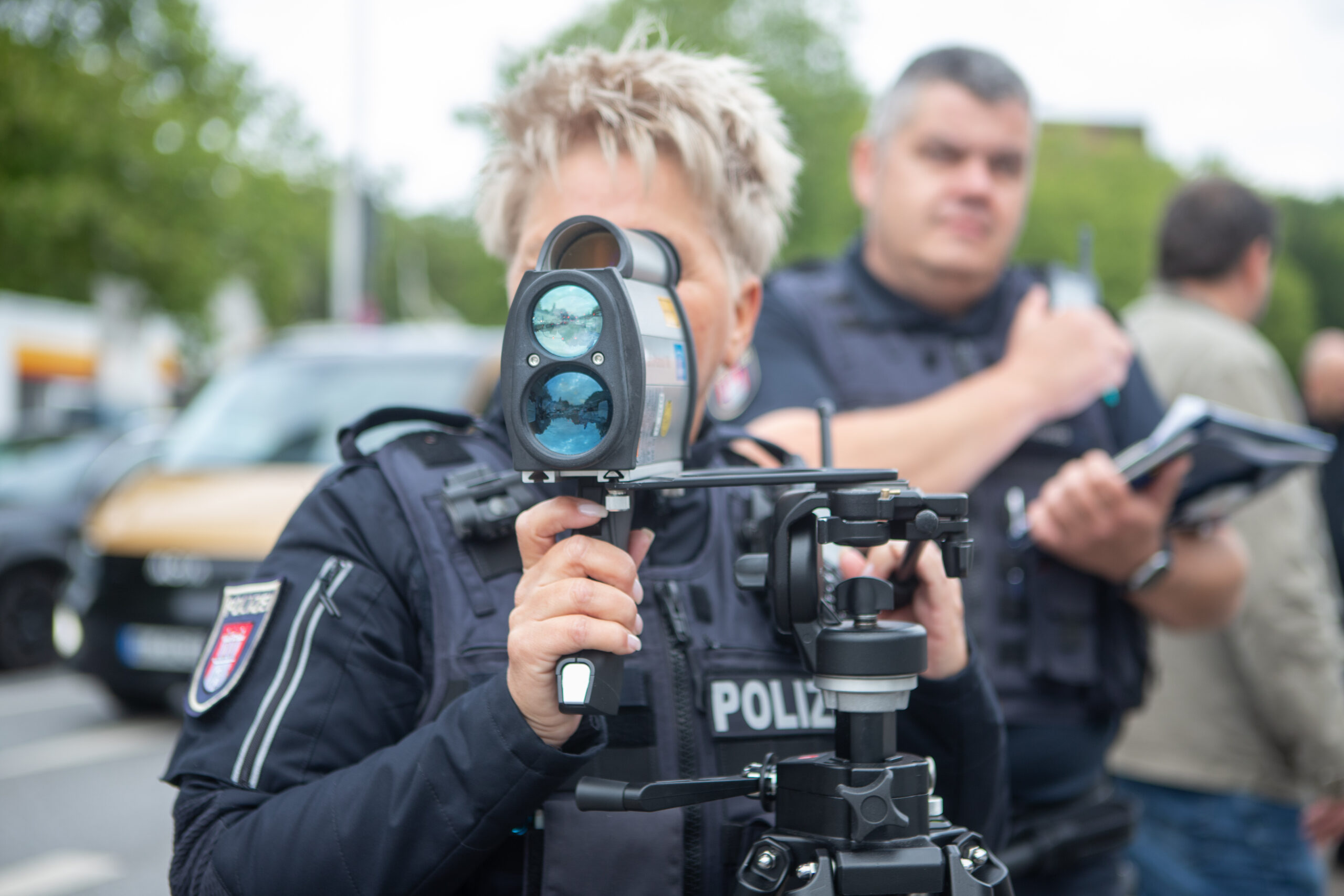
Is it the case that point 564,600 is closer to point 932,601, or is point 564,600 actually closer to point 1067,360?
point 932,601

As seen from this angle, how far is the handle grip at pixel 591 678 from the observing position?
998 millimetres

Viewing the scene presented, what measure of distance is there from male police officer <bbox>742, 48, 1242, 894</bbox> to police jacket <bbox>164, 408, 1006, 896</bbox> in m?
→ 0.59

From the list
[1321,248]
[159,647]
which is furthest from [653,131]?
[1321,248]

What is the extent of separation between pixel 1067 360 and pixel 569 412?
1331 millimetres

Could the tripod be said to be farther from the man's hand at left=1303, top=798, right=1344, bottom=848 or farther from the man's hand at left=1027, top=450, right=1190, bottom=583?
the man's hand at left=1303, top=798, right=1344, bottom=848

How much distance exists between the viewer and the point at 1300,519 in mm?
2805

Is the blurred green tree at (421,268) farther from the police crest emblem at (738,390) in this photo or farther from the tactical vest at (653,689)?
the tactical vest at (653,689)

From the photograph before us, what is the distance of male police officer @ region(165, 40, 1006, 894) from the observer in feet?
3.68

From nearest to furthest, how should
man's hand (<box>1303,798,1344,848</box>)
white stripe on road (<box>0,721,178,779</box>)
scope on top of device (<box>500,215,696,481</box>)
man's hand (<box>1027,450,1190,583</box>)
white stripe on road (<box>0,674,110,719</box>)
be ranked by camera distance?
scope on top of device (<box>500,215,696,481</box>)
man's hand (<box>1027,450,1190,583</box>)
man's hand (<box>1303,798,1344,848</box>)
white stripe on road (<box>0,721,178,779</box>)
white stripe on road (<box>0,674,110,719</box>)

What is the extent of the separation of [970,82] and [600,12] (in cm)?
2311

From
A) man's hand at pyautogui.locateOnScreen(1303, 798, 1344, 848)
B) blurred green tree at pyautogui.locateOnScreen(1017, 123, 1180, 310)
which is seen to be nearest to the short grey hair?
man's hand at pyautogui.locateOnScreen(1303, 798, 1344, 848)

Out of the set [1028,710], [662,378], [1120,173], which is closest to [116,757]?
[1028,710]

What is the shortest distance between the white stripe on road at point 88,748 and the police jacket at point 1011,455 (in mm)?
4851

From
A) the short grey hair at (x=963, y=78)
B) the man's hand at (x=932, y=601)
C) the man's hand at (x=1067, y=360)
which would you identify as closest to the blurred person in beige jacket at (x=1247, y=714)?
the man's hand at (x=1067, y=360)
